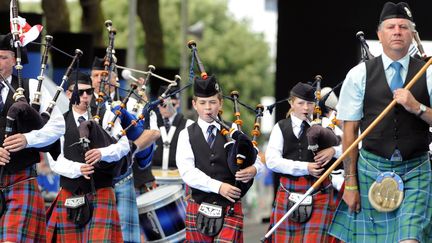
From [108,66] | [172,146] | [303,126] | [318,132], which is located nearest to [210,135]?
[318,132]

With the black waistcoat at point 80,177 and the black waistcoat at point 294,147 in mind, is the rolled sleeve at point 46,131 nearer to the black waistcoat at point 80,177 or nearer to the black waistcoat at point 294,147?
the black waistcoat at point 80,177

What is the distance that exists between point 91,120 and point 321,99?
7.11 feet

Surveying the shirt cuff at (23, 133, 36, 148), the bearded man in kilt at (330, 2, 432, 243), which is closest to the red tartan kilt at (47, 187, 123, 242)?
the shirt cuff at (23, 133, 36, 148)

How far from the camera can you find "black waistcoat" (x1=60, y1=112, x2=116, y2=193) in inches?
340

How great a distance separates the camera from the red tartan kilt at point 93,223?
8.60 m

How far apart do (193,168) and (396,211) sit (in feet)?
6.59

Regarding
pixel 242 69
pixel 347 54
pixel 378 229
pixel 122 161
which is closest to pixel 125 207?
pixel 122 161

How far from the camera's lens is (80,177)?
8.62 metres

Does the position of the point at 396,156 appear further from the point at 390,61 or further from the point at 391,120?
the point at 390,61

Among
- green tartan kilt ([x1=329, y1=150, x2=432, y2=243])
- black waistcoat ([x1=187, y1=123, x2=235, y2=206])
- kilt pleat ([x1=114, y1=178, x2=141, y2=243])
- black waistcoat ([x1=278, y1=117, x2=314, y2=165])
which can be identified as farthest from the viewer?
kilt pleat ([x1=114, y1=178, x2=141, y2=243])

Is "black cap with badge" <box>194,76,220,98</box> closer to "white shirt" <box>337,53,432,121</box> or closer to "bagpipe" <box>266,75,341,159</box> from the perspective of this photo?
"bagpipe" <box>266,75,341,159</box>

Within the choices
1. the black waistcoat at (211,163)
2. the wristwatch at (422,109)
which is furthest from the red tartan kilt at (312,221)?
the wristwatch at (422,109)

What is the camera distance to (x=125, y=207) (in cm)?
981

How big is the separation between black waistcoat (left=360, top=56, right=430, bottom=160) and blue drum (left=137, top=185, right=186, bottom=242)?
3.38 meters
